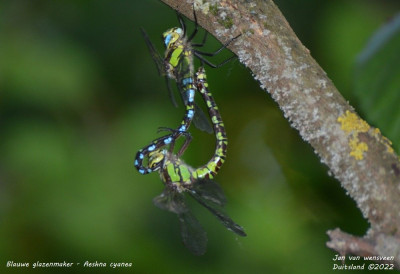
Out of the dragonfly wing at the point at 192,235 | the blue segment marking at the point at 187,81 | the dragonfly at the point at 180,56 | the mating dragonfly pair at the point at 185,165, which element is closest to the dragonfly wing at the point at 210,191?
the mating dragonfly pair at the point at 185,165

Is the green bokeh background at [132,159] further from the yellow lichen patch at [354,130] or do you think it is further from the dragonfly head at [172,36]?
the yellow lichen patch at [354,130]

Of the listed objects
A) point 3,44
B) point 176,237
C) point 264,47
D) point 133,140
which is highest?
point 264,47

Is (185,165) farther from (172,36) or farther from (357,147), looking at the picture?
(357,147)

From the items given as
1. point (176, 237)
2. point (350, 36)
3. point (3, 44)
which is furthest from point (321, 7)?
point (3, 44)

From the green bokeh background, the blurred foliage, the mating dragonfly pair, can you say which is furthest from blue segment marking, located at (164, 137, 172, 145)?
the blurred foliage

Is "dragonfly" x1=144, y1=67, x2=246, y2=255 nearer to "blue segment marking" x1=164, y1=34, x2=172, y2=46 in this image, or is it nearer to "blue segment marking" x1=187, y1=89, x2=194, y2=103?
"blue segment marking" x1=187, y1=89, x2=194, y2=103

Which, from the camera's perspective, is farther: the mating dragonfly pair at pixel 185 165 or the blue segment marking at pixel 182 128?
the blue segment marking at pixel 182 128

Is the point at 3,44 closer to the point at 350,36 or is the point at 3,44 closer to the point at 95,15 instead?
the point at 95,15
